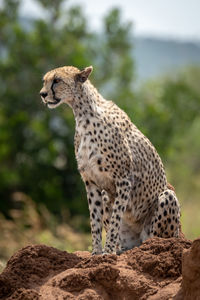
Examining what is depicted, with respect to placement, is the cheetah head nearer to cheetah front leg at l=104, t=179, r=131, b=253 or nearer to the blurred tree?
cheetah front leg at l=104, t=179, r=131, b=253

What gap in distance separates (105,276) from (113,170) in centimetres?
159

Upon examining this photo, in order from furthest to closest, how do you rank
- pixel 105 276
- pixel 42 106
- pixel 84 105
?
pixel 42 106 → pixel 84 105 → pixel 105 276

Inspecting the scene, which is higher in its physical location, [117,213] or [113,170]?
[113,170]

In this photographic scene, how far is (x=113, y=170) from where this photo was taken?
6.58 m

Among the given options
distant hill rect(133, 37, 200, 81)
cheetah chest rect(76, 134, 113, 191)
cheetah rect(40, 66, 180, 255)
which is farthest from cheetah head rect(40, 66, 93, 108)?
distant hill rect(133, 37, 200, 81)

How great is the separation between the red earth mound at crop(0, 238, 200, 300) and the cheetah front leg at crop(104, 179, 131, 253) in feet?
2.63

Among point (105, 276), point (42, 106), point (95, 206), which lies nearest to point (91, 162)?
point (95, 206)

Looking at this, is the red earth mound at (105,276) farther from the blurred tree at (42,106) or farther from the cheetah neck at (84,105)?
the blurred tree at (42,106)

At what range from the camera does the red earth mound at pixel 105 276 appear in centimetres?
504

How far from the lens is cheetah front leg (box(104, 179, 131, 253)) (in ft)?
21.2

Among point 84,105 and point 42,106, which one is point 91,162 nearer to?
point 84,105

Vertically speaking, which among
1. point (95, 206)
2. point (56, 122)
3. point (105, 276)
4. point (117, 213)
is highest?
point (56, 122)

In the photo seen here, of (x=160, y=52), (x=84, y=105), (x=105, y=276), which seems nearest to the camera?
(x=105, y=276)

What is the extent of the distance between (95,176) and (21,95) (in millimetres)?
14049
